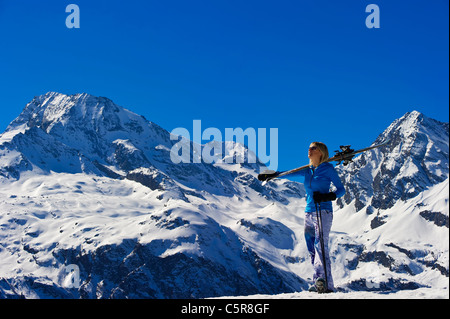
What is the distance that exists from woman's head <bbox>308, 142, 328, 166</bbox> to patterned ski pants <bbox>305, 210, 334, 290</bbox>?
1.28 m

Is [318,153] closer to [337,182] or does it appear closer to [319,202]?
[337,182]

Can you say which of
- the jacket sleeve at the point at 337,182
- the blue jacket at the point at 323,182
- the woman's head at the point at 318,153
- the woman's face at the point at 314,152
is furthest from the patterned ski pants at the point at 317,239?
the woman's face at the point at 314,152

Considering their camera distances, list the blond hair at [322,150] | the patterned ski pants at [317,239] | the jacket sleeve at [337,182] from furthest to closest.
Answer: the blond hair at [322,150] < the jacket sleeve at [337,182] < the patterned ski pants at [317,239]

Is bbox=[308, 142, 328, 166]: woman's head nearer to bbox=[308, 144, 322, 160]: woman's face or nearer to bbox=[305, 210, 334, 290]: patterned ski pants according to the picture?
bbox=[308, 144, 322, 160]: woman's face

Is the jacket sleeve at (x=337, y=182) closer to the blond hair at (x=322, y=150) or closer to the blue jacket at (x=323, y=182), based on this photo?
the blue jacket at (x=323, y=182)

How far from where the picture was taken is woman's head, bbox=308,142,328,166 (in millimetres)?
13609

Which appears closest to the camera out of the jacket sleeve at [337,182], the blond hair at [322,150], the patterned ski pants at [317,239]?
the patterned ski pants at [317,239]

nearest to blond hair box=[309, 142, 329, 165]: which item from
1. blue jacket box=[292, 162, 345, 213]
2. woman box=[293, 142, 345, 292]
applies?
woman box=[293, 142, 345, 292]

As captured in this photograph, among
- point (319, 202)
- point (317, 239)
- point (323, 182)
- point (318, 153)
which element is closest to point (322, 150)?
point (318, 153)

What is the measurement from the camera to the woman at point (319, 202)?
514 inches
